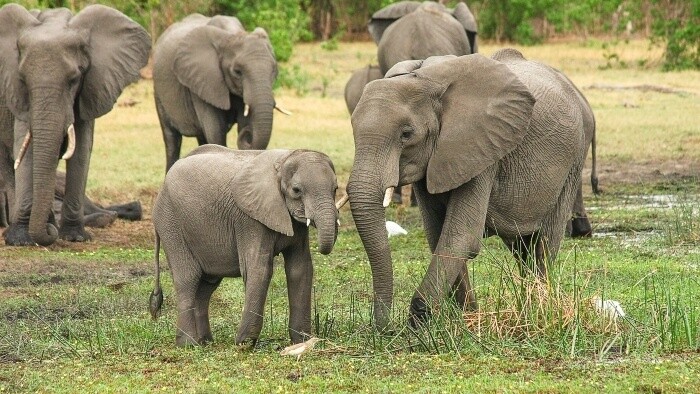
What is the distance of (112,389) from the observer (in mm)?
6602

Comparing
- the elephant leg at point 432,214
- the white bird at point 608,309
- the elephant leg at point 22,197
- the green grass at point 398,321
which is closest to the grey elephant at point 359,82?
the green grass at point 398,321

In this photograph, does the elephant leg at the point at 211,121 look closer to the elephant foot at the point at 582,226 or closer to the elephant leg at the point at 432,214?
the elephant foot at the point at 582,226

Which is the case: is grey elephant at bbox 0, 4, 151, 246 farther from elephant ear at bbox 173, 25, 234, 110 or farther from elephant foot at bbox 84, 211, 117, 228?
elephant ear at bbox 173, 25, 234, 110

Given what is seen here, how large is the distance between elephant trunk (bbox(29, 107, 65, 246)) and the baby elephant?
351cm

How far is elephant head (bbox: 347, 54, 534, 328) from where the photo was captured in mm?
7387

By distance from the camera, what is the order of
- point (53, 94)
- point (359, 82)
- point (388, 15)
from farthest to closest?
point (388, 15), point (359, 82), point (53, 94)

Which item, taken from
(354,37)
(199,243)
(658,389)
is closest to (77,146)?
(199,243)

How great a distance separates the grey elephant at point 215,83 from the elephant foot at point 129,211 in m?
0.98

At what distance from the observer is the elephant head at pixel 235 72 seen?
45.3 ft

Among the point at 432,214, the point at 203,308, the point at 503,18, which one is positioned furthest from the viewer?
the point at 503,18

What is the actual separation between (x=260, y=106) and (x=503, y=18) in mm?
28367

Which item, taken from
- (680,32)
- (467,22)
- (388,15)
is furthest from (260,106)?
(680,32)

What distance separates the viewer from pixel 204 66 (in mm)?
14305

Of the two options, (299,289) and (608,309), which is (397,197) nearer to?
(299,289)
